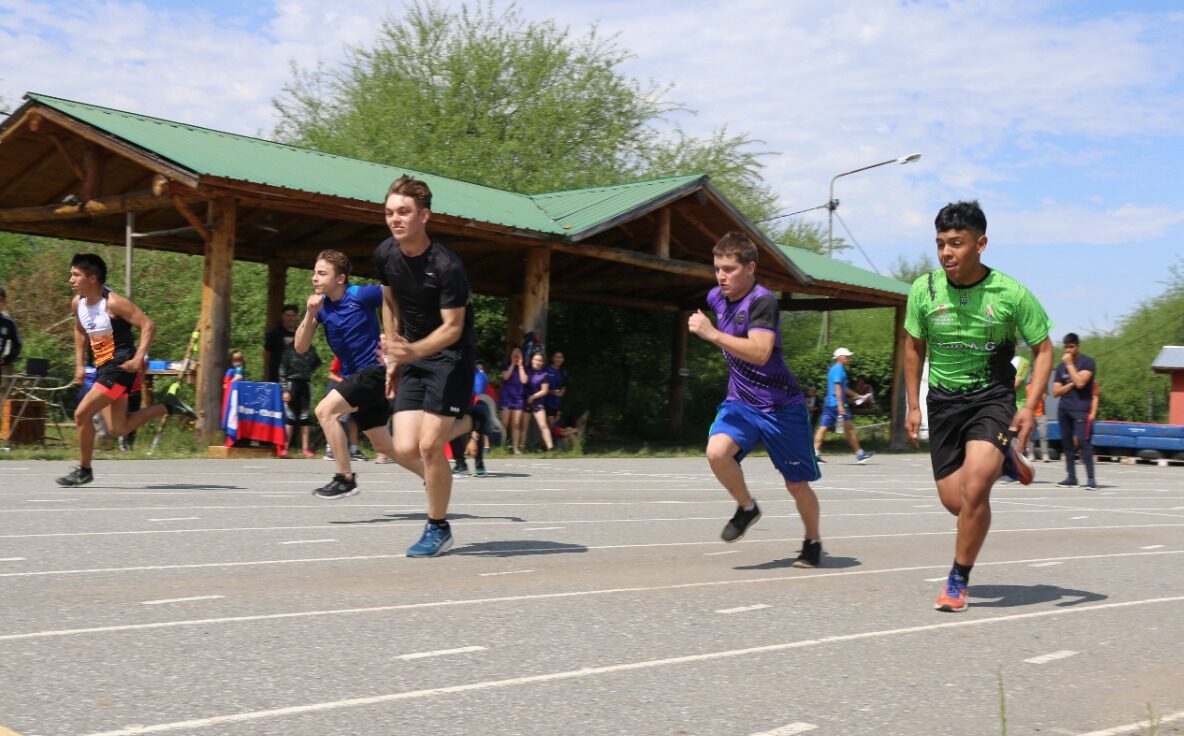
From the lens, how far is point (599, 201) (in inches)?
1020

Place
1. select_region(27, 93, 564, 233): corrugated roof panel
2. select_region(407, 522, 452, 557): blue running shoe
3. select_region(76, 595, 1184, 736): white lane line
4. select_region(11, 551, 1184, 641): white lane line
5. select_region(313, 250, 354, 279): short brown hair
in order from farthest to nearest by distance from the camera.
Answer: select_region(27, 93, 564, 233): corrugated roof panel → select_region(313, 250, 354, 279): short brown hair → select_region(407, 522, 452, 557): blue running shoe → select_region(11, 551, 1184, 641): white lane line → select_region(76, 595, 1184, 736): white lane line

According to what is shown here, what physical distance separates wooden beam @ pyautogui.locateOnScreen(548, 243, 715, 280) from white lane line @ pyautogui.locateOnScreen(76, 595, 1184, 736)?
55.7 ft

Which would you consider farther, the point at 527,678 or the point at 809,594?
the point at 809,594

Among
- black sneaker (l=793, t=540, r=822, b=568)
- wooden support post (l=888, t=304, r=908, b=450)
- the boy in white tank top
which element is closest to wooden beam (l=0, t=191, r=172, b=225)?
the boy in white tank top

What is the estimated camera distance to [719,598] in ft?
22.9

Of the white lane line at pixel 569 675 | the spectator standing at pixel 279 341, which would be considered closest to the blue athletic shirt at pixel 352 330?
the white lane line at pixel 569 675

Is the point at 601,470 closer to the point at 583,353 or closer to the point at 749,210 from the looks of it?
the point at 583,353

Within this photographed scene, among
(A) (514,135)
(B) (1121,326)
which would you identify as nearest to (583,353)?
(A) (514,135)

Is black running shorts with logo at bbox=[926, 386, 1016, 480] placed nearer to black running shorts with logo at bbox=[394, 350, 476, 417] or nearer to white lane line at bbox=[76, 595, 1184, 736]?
white lane line at bbox=[76, 595, 1184, 736]

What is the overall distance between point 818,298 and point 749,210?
10766mm

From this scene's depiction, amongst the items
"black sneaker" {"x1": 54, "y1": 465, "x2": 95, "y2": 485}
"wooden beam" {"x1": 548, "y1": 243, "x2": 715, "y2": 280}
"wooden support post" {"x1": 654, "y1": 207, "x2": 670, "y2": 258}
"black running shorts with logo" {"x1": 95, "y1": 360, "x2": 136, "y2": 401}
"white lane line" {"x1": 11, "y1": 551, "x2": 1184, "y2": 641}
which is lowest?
"white lane line" {"x1": 11, "y1": 551, "x2": 1184, "y2": 641}

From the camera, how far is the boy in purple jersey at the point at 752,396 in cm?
781

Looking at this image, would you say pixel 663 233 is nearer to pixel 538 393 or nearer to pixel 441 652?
pixel 538 393

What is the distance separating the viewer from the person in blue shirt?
9875 millimetres
